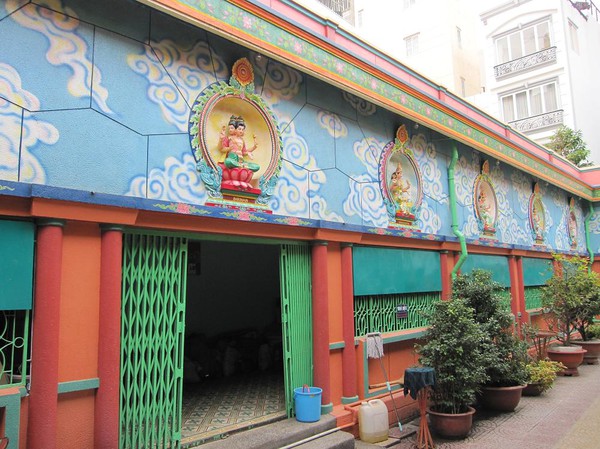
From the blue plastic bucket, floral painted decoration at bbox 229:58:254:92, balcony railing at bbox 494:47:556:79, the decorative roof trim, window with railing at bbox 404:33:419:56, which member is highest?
window with railing at bbox 404:33:419:56

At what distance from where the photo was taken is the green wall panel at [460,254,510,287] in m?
10.7

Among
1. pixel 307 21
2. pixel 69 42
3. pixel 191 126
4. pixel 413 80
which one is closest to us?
pixel 69 42

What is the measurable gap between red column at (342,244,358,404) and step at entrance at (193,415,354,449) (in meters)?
0.66

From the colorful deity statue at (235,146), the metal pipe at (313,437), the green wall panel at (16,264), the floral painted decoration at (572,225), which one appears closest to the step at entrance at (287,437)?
the metal pipe at (313,437)

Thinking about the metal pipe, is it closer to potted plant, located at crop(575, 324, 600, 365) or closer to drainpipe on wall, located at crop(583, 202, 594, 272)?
Answer: potted plant, located at crop(575, 324, 600, 365)

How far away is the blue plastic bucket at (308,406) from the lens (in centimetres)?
629

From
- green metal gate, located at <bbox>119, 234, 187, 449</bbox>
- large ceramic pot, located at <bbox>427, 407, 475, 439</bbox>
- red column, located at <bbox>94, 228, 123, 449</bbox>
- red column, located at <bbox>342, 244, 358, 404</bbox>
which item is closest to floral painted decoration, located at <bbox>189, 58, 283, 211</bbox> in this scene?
green metal gate, located at <bbox>119, 234, 187, 449</bbox>

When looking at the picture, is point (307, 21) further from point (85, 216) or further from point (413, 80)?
point (85, 216)

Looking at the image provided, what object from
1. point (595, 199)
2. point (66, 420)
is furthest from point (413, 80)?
point (595, 199)

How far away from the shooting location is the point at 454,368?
23.7 ft

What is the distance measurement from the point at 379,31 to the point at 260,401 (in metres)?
24.8

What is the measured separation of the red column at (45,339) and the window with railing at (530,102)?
2271 cm

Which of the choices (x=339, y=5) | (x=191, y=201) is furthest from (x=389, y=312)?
(x=339, y=5)

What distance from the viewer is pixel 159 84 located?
5.31 metres
